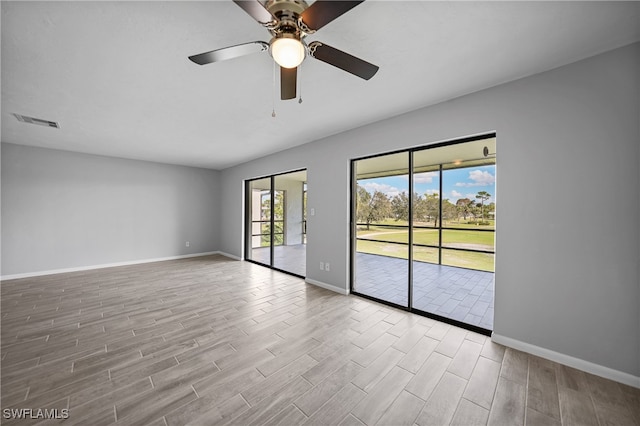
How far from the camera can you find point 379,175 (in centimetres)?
501

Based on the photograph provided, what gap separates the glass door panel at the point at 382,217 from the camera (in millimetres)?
3740

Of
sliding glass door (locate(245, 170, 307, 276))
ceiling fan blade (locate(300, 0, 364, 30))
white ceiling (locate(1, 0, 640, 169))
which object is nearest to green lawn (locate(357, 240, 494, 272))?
sliding glass door (locate(245, 170, 307, 276))

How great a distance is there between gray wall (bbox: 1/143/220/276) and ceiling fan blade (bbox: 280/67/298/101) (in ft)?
18.9

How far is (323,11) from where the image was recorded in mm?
1194

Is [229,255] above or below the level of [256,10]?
below

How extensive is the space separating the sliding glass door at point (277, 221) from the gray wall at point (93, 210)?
147cm

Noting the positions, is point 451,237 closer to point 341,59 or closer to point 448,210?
point 448,210

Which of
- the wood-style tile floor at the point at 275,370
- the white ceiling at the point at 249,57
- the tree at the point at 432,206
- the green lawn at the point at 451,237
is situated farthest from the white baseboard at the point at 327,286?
the tree at the point at 432,206

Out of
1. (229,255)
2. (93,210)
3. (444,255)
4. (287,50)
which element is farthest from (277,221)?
(287,50)

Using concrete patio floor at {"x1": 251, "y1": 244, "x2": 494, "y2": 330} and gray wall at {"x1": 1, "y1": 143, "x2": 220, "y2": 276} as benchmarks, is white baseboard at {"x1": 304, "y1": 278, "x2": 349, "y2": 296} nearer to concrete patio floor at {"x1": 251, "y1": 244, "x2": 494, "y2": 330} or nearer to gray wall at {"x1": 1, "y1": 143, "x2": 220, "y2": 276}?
concrete patio floor at {"x1": 251, "y1": 244, "x2": 494, "y2": 330}

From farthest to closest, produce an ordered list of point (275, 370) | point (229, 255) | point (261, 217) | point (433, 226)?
1. point (261, 217)
2. point (229, 255)
3. point (433, 226)
4. point (275, 370)

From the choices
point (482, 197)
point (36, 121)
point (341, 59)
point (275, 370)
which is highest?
point (36, 121)

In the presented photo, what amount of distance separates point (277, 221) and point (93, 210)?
15.6 ft

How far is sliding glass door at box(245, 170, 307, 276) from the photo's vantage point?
575 cm
